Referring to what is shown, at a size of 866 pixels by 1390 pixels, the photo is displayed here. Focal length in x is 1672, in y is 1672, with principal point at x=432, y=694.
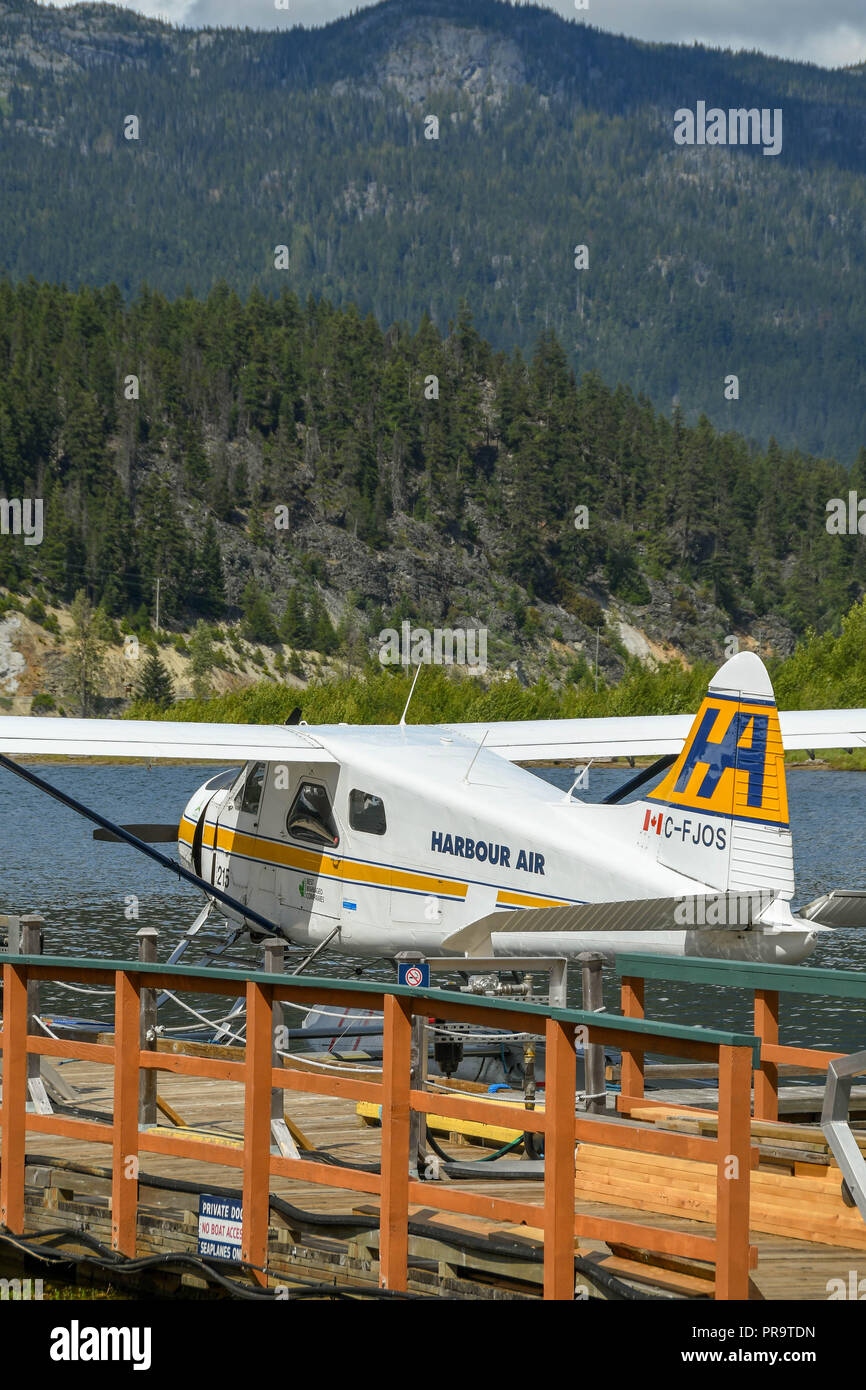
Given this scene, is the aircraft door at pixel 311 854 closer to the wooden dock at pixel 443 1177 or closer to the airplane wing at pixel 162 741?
the airplane wing at pixel 162 741

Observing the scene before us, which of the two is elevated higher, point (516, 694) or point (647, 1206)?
point (647, 1206)

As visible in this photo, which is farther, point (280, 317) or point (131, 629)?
point (280, 317)

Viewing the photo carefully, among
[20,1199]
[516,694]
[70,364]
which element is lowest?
[516,694]

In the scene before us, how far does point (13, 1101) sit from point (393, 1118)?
7.21ft

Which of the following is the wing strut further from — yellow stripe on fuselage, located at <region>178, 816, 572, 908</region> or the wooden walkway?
the wooden walkway

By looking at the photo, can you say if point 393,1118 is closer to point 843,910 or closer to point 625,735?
point 843,910

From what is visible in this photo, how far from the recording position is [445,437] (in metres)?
156

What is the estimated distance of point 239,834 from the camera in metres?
14.2

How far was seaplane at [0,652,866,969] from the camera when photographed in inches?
460

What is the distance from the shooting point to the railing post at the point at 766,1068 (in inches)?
308

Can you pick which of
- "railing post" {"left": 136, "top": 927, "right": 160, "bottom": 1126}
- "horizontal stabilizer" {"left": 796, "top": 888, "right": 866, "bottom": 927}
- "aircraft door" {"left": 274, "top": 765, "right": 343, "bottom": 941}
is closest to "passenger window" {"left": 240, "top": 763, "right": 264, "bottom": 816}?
"aircraft door" {"left": 274, "top": 765, "right": 343, "bottom": 941}
